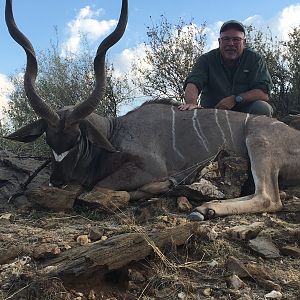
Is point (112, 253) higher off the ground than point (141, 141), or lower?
lower

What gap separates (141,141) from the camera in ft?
12.6

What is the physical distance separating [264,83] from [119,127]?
1474mm

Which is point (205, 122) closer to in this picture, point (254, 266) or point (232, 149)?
point (232, 149)

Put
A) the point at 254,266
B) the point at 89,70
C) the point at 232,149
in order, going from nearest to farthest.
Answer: the point at 254,266 < the point at 232,149 < the point at 89,70

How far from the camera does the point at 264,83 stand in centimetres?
459

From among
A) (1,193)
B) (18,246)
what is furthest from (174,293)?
(1,193)

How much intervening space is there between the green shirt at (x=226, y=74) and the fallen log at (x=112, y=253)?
2819 mm

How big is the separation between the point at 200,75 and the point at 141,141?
1.25m

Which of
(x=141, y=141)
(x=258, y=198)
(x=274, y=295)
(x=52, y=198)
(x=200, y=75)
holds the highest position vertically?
(x=200, y=75)

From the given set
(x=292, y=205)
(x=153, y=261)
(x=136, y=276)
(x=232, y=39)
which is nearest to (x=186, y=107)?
(x=232, y=39)

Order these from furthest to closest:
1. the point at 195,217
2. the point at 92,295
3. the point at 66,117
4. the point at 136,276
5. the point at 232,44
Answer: the point at 232,44, the point at 66,117, the point at 195,217, the point at 136,276, the point at 92,295

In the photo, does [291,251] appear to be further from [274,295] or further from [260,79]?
[260,79]

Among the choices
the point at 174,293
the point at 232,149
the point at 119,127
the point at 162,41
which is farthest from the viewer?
the point at 162,41

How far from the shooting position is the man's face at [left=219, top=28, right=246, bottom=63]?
4.70 metres
